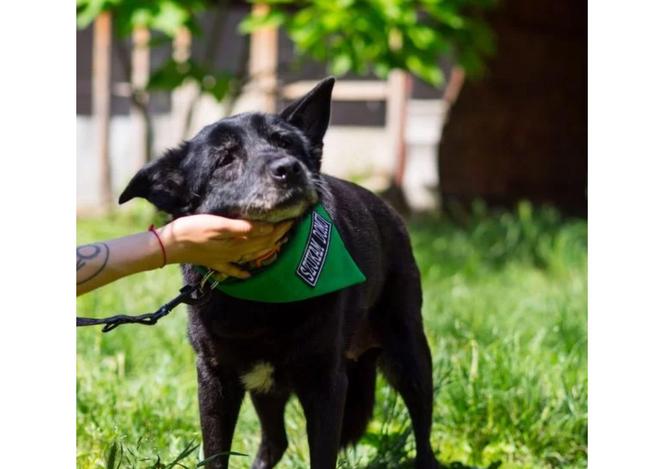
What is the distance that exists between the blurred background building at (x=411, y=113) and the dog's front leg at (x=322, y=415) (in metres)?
7.16

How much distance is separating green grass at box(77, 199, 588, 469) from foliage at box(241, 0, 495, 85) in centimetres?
218

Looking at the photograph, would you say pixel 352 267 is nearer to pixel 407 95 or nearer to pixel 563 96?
pixel 407 95

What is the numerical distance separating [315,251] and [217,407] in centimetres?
60

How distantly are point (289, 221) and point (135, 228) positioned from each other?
595 centimetres

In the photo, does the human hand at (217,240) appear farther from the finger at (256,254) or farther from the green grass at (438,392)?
the green grass at (438,392)

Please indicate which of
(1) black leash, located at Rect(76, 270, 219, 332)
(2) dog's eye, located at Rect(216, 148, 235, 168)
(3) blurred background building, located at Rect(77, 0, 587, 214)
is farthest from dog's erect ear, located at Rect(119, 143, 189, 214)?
(3) blurred background building, located at Rect(77, 0, 587, 214)

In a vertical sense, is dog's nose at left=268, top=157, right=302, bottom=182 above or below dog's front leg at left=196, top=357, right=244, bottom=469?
above

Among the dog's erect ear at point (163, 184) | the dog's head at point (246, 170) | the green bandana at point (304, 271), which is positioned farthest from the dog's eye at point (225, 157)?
the green bandana at point (304, 271)

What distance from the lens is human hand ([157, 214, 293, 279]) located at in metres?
2.51

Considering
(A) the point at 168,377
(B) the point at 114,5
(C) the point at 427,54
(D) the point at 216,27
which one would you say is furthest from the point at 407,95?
(A) the point at 168,377

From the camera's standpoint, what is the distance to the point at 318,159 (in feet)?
10.5

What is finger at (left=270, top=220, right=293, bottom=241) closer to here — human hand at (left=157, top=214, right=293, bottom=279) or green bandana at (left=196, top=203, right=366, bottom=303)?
human hand at (left=157, top=214, right=293, bottom=279)

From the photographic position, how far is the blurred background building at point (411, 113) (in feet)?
33.7

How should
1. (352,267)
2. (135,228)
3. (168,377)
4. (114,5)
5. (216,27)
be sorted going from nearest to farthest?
(352,267) < (168,377) < (114,5) < (135,228) < (216,27)
